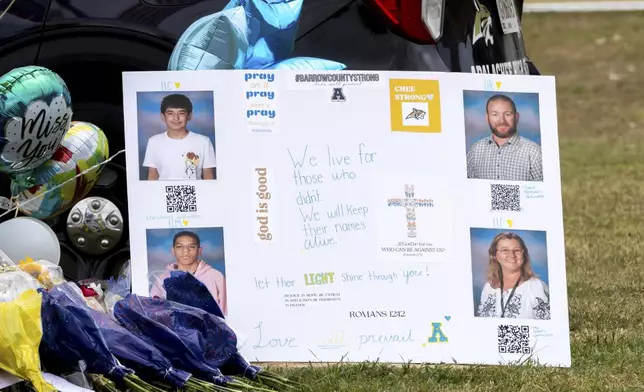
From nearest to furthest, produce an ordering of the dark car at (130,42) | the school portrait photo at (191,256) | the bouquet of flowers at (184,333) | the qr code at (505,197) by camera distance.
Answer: the bouquet of flowers at (184,333) < the school portrait photo at (191,256) < the qr code at (505,197) < the dark car at (130,42)

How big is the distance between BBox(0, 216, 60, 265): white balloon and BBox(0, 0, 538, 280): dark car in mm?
353

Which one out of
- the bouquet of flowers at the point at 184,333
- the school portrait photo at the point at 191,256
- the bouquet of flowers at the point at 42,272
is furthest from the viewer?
the school portrait photo at the point at 191,256

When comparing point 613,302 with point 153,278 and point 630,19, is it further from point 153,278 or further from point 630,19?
point 630,19

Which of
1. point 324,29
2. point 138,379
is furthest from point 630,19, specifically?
point 138,379

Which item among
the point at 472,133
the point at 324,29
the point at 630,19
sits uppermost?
the point at 630,19

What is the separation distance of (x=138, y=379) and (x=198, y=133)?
0.88m

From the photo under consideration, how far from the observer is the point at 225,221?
4.46m

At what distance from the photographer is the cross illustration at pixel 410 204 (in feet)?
14.8

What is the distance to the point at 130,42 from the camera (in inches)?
184

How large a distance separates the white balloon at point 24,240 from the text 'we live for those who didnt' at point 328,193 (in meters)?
0.78

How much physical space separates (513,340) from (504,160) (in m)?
0.56

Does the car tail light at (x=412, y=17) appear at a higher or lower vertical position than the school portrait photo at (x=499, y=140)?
higher

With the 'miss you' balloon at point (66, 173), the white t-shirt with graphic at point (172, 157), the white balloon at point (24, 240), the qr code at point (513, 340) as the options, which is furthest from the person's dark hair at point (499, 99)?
the white balloon at point (24, 240)

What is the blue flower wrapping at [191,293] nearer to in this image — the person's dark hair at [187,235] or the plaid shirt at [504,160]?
the person's dark hair at [187,235]
